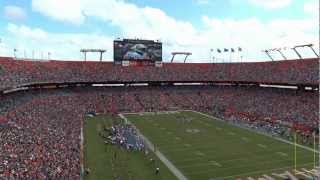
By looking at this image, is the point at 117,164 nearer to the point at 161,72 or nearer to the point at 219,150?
the point at 219,150

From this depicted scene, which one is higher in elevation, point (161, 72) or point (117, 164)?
point (161, 72)

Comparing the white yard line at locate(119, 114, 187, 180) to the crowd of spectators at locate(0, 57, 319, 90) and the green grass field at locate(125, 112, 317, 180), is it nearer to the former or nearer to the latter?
the green grass field at locate(125, 112, 317, 180)

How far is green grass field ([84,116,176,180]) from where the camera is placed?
23.9 meters

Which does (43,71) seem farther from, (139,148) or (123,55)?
(139,148)

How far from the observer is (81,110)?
50125 millimetres

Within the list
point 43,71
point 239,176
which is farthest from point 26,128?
point 43,71

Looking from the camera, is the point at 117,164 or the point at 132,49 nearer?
the point at 117,164

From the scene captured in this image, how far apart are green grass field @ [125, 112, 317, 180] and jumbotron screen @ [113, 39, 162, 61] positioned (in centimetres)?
2121

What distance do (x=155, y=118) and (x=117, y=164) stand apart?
2166cm

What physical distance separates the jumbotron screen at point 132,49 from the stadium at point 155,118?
172 millimetres

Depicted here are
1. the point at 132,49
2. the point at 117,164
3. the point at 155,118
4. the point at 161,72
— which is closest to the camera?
the point at 117,164

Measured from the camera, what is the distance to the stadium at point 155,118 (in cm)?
2444

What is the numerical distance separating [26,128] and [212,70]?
44696 mm

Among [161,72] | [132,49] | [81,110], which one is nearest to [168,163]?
[81,110]
